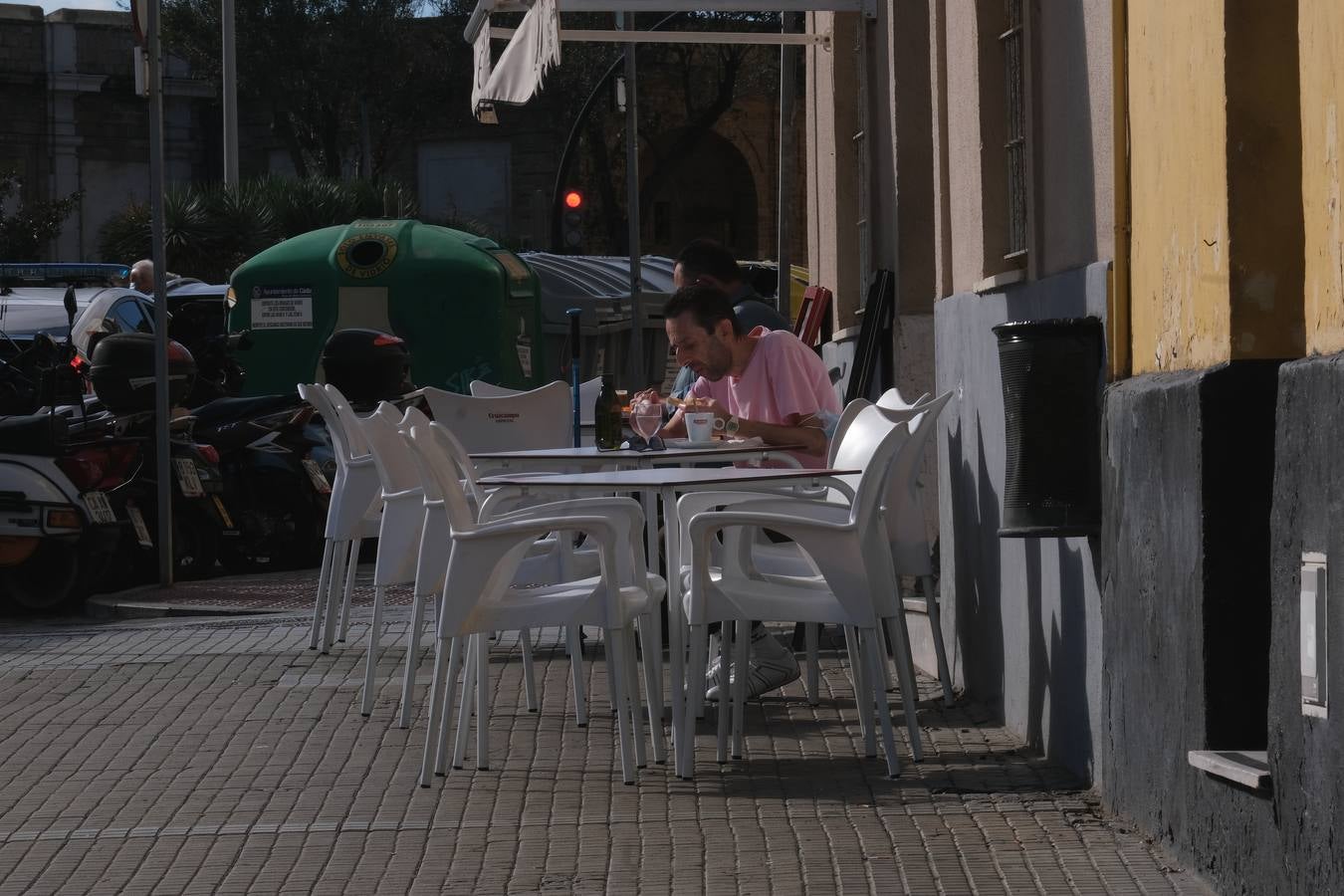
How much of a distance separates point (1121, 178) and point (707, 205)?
4931 centimetres

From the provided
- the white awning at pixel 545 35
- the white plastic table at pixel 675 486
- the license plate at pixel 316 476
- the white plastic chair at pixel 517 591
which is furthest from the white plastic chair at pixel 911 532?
the license plate at pixel 316 476

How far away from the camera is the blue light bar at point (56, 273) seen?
20.8m

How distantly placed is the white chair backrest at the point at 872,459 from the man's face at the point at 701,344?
52.9 inches

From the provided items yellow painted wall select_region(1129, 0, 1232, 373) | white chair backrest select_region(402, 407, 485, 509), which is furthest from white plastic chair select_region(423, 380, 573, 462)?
yellow painted wall select_region(1129, 0, 1232, 373)

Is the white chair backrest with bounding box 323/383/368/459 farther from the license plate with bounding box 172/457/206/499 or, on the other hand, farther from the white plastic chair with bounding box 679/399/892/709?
the license plate with bounding box 172/457/206/499

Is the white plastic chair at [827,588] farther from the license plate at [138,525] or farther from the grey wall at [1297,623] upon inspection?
the license plate at [138,525]

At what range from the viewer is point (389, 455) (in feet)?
28.5

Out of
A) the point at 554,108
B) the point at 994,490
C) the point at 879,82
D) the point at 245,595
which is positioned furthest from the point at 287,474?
the point at 554,108

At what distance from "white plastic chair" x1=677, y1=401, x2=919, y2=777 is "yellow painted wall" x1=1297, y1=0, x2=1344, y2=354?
6.72ft

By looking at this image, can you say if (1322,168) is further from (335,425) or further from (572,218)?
(572,218)

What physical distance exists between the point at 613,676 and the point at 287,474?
8.57m

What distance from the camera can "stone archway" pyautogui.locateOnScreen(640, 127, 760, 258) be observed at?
5441 centimetres

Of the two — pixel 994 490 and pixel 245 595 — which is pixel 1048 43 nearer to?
pixel 994 490

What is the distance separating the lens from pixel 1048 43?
7406 millimetres
